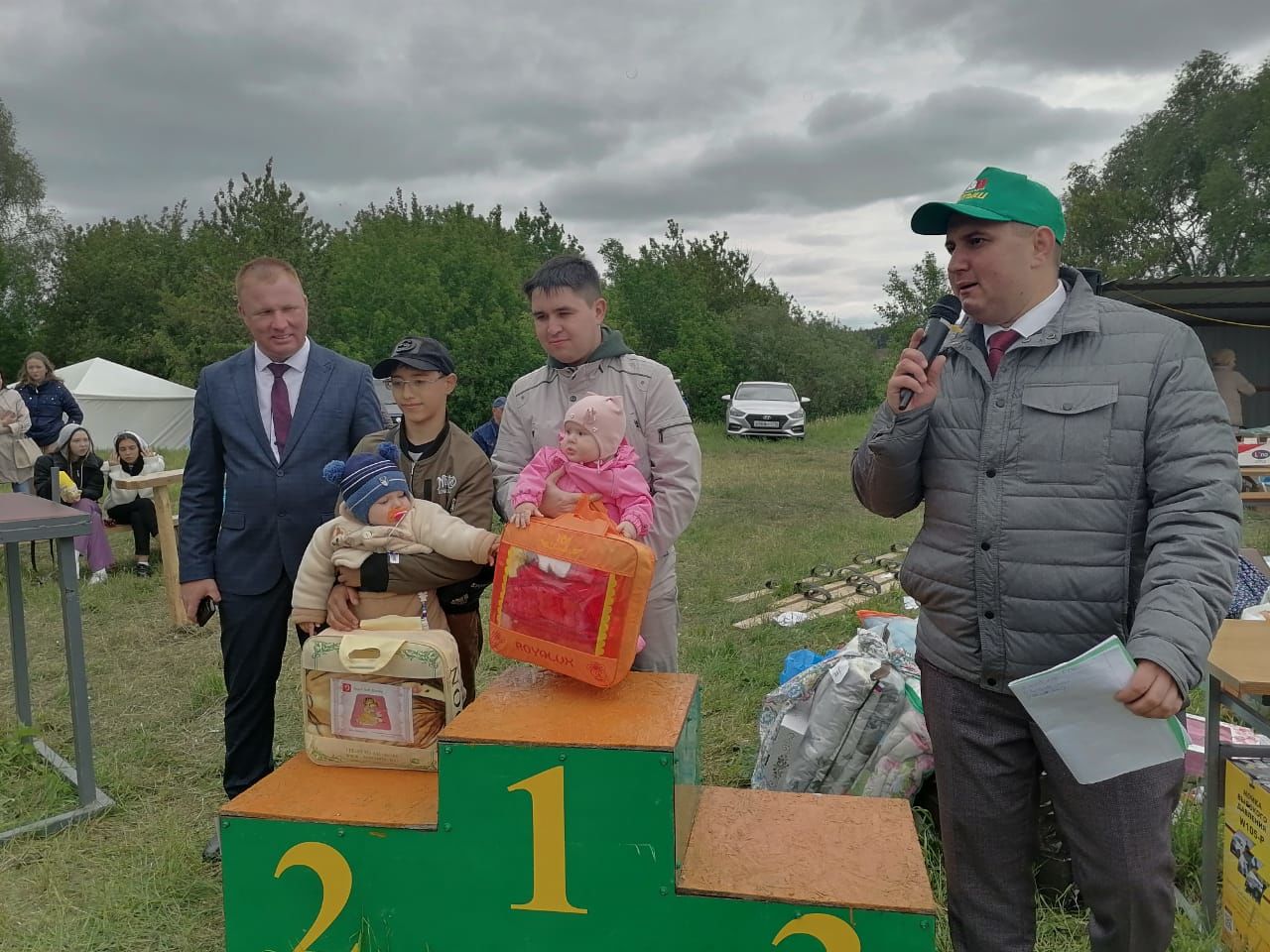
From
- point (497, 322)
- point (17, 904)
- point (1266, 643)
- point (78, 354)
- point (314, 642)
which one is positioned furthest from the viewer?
point (78, 354)

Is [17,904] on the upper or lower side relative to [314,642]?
lower

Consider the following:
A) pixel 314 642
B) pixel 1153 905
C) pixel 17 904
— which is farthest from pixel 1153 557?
pixel 17 904

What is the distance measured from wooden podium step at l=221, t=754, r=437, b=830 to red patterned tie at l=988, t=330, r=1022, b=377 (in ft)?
5.30

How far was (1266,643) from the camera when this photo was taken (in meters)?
2.52

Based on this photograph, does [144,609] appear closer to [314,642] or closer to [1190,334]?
[314,642]

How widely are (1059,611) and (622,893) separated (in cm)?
110

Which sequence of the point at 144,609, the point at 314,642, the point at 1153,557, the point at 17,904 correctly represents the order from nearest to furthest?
the point at 1153,557
the point at 314,642
the point at 17,904
the point at 144,609

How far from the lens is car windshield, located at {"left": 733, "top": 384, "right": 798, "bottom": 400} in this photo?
1991cm

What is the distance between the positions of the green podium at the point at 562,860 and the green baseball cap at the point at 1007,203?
1.26 m

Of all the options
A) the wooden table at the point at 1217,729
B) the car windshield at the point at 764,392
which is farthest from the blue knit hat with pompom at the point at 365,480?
the car windshield at the point at 764,392

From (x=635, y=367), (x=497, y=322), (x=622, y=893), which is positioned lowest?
(x=622, y=893)

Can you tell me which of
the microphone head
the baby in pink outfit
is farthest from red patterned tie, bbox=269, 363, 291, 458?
the microphone head

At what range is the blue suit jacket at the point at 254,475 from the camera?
281 cm

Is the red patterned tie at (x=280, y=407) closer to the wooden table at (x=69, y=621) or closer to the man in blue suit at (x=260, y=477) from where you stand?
the man in blue suit at (x=260, y=477)
